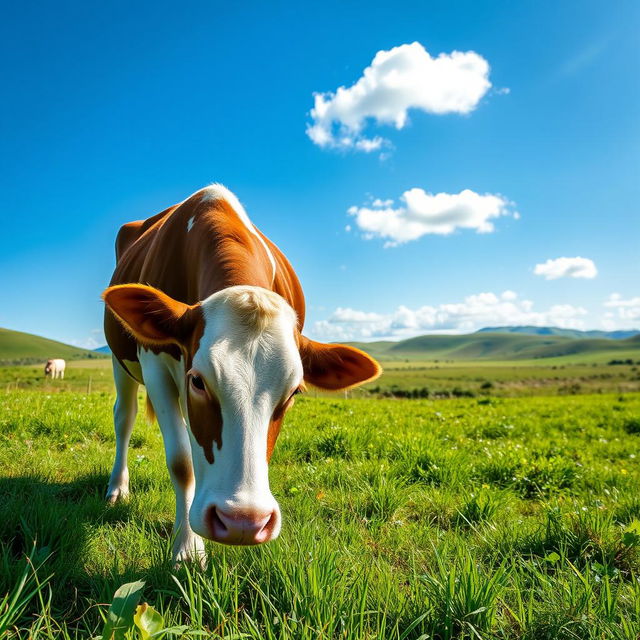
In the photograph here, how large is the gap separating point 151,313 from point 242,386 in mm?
938

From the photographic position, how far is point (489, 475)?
17.5ft

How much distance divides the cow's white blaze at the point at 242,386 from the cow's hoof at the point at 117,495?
1.86 meters

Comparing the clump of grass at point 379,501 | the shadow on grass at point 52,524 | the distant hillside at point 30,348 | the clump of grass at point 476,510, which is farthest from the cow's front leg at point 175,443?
the distant hillside at point 30,348

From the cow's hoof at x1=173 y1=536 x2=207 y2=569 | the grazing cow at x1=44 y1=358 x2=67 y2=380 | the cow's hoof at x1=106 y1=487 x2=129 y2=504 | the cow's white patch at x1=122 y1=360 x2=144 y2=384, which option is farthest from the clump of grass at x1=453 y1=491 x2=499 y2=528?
the grazing cow at x1=44 y1=358 x2=67 y2=380

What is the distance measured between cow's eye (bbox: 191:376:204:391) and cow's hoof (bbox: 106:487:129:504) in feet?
6.95

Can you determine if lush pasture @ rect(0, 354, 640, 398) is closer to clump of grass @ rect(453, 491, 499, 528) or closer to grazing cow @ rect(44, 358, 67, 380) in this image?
grazing cow @ rect(44, 358, 67, 380)

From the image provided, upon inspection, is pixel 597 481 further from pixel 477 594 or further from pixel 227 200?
pixel 227 200

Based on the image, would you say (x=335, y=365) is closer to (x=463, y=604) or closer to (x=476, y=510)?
(x=463, y=604)

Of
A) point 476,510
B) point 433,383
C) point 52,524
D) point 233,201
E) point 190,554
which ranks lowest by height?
point 433,383

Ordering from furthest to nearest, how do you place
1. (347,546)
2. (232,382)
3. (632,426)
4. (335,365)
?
(632,426) < (335,365) < (347,546) < (232,382)

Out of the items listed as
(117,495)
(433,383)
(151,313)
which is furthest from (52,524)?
(433,383)

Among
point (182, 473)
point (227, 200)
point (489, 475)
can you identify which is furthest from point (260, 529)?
point (489, 475)

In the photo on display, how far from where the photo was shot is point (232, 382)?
2.61m

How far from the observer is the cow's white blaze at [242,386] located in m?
2.42
